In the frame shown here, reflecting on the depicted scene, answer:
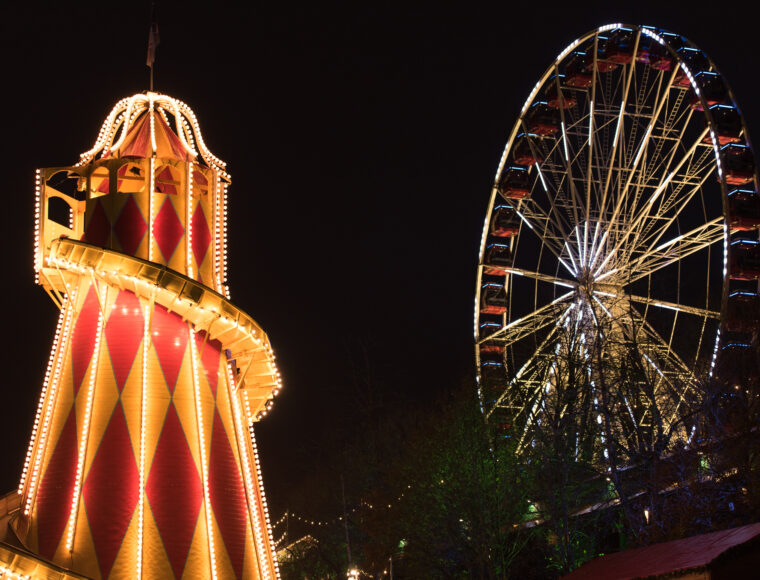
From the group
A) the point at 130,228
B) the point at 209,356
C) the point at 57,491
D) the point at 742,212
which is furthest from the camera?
the point at 742,212

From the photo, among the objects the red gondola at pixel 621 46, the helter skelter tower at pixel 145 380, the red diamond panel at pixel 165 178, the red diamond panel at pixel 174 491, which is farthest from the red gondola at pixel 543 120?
the red diamond panel at pixel 174 491

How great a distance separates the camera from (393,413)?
163 ft

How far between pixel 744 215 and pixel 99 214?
17.8 meters

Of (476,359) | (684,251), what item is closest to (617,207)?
(684,251)

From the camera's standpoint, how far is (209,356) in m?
20.3

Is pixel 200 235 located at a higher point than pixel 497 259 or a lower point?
lower

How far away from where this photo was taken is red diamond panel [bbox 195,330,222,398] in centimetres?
1998

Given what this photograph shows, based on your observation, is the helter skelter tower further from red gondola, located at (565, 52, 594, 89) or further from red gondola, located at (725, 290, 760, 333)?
red gondola, located at (565, 52, 594, 89)

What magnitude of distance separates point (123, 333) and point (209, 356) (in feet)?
5.63

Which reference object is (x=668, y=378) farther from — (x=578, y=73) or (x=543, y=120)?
(x=578, y=73)

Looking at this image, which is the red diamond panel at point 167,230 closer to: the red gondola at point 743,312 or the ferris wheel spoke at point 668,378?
the ferris wheel spoke at point 668,378

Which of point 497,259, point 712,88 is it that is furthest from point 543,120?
point 712,88

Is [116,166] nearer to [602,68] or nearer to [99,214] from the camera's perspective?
[99,214]

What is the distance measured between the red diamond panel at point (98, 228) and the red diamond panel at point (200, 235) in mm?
1709
